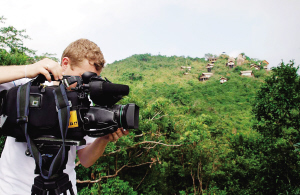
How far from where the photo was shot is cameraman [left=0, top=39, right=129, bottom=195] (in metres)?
0.80

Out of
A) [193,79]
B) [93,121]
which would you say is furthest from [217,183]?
[193,79]

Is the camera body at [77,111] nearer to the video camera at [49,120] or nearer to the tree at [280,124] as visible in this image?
the video camera at [49,120]

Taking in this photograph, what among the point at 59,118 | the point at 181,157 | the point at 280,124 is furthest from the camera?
the point at 181,157

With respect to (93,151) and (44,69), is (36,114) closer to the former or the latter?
(44,69)

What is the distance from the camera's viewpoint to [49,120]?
2.60 ft

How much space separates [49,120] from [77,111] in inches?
4.5

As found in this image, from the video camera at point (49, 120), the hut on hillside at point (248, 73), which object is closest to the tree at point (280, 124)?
the video camera at point (49, 120)

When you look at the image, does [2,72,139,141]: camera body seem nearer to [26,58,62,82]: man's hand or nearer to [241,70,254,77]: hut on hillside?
[26,58,62,82]: man's hand

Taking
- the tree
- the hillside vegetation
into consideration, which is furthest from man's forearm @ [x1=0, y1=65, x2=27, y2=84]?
the tree

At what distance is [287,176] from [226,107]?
19424mm

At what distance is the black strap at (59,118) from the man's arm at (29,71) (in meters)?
0.05

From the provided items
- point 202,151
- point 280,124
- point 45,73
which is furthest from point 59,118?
point 202,151

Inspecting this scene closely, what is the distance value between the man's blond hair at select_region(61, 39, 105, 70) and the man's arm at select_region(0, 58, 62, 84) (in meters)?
0.26

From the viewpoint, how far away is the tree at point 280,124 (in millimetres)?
5520
